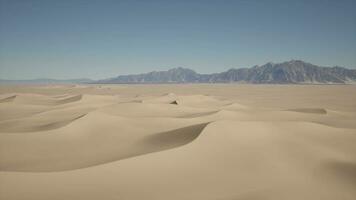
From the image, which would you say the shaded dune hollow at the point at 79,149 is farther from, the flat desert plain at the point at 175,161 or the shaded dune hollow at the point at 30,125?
the shaded dune hollow at the point at 30,125

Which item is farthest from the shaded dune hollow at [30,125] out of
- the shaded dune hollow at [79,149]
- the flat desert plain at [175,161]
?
the shaded dune hollow at [79,149]

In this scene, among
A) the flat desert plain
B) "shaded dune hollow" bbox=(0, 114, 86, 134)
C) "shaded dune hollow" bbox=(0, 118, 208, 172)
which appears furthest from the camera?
"shaded dune hollow" bbox=(0, 114, 86, 134)

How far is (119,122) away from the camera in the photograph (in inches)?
533

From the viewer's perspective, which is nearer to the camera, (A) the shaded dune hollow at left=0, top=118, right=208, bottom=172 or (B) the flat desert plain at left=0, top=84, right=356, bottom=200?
(B) the flat desert plain at left=0, top=84, right=356, bottom=200

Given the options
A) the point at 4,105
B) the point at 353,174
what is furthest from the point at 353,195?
the point at 4,105

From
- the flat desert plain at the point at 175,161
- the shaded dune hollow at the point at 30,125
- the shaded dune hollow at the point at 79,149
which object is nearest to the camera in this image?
the flat desert plain at the point at 175,161

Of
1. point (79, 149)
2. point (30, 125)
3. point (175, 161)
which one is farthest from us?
point (30, 125)

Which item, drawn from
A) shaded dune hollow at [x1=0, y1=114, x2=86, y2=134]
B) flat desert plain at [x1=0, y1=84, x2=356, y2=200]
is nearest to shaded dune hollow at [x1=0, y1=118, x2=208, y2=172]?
flat desert plain at [x1=0, y1=84, x2=356, y2=200]

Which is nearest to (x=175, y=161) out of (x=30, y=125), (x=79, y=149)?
(x=79, y=149)

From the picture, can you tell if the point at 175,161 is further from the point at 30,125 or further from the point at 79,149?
the point at 30,125

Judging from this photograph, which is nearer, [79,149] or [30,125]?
[79,149]

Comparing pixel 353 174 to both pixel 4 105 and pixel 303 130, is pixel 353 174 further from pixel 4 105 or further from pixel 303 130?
pixel 4 105

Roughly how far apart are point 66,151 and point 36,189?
396 centimetres

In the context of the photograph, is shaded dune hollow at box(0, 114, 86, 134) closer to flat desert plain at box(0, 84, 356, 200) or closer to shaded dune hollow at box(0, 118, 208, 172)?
flat desert plain at box(0, 84, 356, 200)
